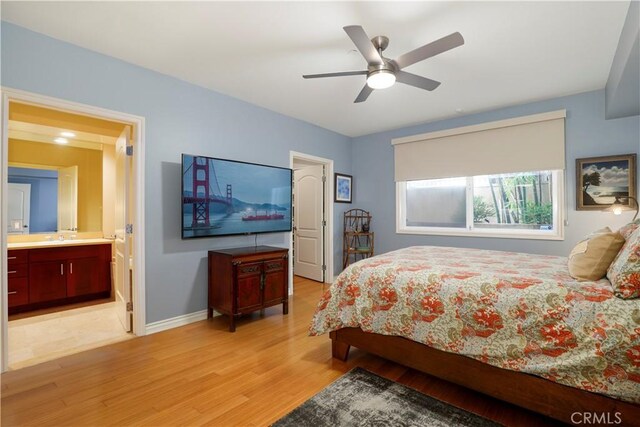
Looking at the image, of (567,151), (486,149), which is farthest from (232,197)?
(567,151)

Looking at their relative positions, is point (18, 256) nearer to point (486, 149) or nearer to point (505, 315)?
point (505, 315)

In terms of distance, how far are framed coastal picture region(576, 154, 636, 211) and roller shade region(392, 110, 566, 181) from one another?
24cm

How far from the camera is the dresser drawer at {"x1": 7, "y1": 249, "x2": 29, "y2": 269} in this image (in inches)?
133

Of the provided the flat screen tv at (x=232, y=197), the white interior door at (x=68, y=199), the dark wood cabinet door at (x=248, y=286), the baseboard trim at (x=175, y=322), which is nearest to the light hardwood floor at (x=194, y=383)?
the baseboard trim at (x=175, y=322)

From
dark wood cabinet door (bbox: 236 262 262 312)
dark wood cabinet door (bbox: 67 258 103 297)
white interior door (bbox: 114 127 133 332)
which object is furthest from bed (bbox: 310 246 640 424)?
dark wood cabinet door (bbox: 67 258 103 297)

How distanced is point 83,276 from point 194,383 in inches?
116

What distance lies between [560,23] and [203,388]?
11.9 ft

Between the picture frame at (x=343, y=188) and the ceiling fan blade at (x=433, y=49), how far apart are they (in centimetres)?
290

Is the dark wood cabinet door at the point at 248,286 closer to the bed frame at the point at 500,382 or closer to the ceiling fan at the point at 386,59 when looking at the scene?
the bed frame at the point at 500,382

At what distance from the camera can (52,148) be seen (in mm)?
4148

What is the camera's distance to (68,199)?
166 inches

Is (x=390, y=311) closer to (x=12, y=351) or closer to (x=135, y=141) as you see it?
(x=135, y=141)

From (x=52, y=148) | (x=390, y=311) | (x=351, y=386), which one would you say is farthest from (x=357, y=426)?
(x=52, y=148)

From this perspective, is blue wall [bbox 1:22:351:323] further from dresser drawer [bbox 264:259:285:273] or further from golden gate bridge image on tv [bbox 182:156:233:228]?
dresser drawer [bbox 264:259:285:273]
